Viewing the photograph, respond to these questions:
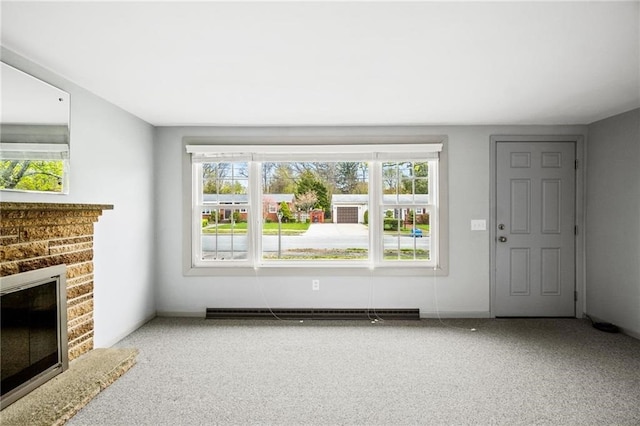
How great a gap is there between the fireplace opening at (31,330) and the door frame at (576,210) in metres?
4.13

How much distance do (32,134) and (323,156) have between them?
2643mm

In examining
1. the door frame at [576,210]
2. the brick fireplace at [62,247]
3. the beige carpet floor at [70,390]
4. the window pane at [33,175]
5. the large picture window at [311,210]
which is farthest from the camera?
the large picture window at [311,210]

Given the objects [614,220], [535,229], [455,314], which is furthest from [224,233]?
[614,220]

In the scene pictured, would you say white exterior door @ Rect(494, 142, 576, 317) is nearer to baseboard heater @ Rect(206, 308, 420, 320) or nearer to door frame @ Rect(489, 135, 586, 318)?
door frame @ Rect(489, 135, 586, 318)

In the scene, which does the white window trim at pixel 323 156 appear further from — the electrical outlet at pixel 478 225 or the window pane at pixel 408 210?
the electrical outlet at pixel 478 225

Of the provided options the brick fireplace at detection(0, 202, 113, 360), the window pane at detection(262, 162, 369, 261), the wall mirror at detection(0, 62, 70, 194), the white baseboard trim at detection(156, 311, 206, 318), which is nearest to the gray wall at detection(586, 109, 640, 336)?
the window pane at detection(262, 162, 369, 261)

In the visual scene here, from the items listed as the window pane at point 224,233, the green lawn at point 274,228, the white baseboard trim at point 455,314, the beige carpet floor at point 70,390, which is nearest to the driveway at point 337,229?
the green lawn at point 274,228

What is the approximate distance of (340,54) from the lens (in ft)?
7.12

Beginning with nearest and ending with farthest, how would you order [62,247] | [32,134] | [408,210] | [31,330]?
[31,330] → [32,134] → [62,247] → [408,210]

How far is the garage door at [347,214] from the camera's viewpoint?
4.14 m

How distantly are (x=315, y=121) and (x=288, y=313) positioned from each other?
224cm

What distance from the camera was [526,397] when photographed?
7.55 feet

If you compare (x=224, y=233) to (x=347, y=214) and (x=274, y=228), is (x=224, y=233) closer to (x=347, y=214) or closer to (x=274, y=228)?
(x=274, y=228)

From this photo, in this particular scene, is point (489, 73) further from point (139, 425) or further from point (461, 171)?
point (139, 425)
